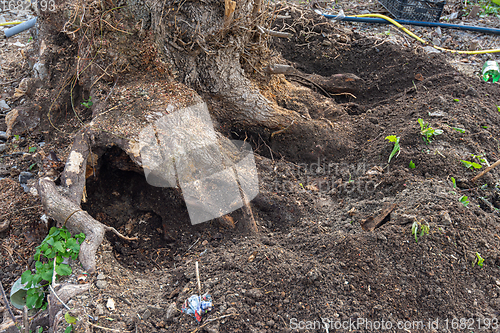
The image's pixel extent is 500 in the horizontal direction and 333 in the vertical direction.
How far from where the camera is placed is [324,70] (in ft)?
14.0

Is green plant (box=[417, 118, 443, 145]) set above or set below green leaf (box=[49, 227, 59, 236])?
above

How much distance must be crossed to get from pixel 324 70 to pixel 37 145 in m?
3.53

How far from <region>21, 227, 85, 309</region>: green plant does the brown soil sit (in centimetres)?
18

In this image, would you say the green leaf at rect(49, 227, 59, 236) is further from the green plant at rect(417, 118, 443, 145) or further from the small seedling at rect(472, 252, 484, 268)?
the green plant at rect(417, 118, 443, 145)

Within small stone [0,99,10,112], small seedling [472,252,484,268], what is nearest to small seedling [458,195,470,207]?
small seedling [472,252,484,268]

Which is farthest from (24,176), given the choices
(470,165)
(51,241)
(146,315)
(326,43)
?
(326,43)

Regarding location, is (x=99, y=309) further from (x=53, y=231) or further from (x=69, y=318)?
(x=53, y=231)

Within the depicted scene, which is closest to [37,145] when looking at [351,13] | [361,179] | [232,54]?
[232,54]

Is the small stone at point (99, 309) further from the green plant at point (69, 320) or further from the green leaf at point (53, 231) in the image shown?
the green leaf at point (53, 231)

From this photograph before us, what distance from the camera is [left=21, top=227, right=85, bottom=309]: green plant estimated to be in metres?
1.77

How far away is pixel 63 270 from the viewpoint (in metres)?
1.76

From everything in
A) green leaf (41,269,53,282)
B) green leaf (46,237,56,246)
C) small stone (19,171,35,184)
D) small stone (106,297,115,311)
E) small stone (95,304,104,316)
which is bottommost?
small stone (19,171,35,184)

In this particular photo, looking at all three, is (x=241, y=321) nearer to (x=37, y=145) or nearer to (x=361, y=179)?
(x=361, y=179)

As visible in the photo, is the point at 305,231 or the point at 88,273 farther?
the point at 305,231
